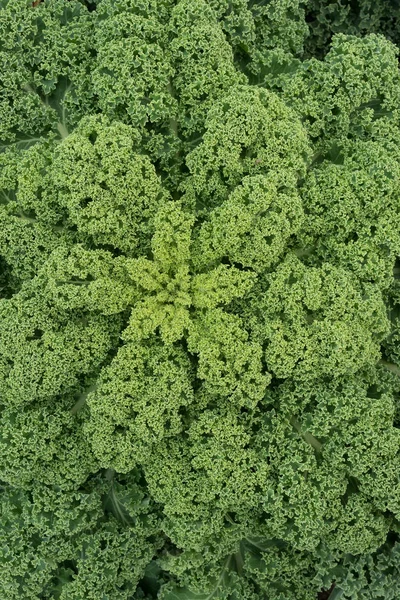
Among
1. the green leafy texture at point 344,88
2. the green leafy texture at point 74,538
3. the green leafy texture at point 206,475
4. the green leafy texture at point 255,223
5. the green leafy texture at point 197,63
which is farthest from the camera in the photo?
the green leafy texture at point 74,538

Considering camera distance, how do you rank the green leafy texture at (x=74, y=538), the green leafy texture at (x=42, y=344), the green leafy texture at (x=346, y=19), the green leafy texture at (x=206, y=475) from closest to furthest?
the green leafy texture at (x=42, y=344), the green leafy texture at (x=206, y=475), the green leafy texture at (x=74, y=538), the green leafy texture at (x=346, y=19)

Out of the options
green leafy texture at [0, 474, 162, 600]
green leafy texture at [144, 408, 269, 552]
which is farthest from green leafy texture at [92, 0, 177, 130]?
green leafy texture at [0, 474, 162, 600]

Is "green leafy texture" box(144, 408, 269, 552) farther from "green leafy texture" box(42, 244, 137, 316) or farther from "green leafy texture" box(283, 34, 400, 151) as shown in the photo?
"green leafy texture" box(283, 34, 400, 151)

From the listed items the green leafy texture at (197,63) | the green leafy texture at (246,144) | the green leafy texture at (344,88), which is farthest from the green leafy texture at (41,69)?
the green leafy texture at (344,88)

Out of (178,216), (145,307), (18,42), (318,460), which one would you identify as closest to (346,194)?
(178,216)

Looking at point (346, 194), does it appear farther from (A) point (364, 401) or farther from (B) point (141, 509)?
(B) point (141, 509)

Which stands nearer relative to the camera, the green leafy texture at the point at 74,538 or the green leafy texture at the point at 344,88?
the green leafy texture at the point at 344,88

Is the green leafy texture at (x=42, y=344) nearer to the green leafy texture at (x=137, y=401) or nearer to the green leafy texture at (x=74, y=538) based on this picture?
the green leafy texture at (x=137, y=401)

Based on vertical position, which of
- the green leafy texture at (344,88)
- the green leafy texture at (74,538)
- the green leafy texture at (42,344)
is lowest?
the green leafy texture at (74,538)
